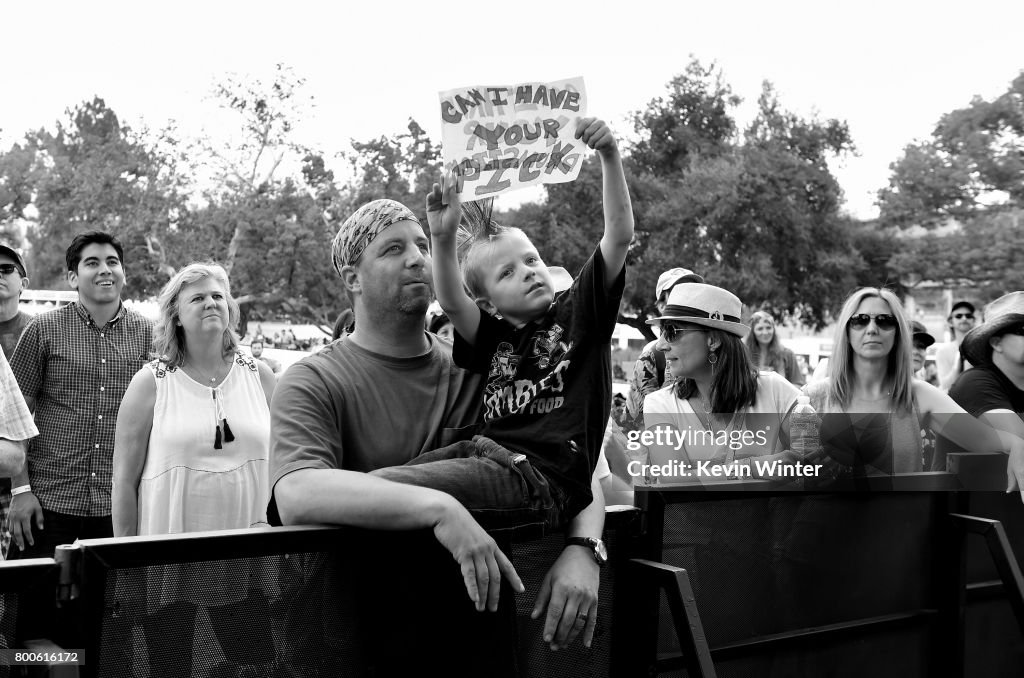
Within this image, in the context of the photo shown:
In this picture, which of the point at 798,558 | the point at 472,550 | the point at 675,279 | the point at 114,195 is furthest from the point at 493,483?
the point at 114,195

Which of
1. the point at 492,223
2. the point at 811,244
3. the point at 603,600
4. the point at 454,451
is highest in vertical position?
the point at 811,244

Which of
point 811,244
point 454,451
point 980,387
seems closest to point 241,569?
point 454,451

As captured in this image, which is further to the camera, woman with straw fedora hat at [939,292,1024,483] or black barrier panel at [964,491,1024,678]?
woman with straw fedora hat at [939,292,1024,483]

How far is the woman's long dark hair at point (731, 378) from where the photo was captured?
3959mm

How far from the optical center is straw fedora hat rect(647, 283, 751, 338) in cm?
407

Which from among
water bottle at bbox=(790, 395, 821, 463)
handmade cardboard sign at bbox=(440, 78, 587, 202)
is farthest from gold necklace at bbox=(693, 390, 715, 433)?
handmade cardboard sign at bbox=(440, 78, 587, 202)

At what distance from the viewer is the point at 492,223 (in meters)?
2.55

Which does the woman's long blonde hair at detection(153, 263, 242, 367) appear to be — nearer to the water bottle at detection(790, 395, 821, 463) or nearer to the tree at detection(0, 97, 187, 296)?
the water bottle at detection(790, 395, 821, 463)

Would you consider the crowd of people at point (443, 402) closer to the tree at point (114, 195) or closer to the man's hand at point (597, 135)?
the man's hand at point (597, 135)

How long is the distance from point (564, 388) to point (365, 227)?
70 centimetres

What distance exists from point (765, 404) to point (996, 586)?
43.7 inches

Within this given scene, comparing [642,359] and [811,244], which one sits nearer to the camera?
[642,359]

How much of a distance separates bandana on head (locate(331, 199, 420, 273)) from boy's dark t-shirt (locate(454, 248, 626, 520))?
458 mm

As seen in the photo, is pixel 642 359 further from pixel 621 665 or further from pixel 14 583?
pixel 14 583
